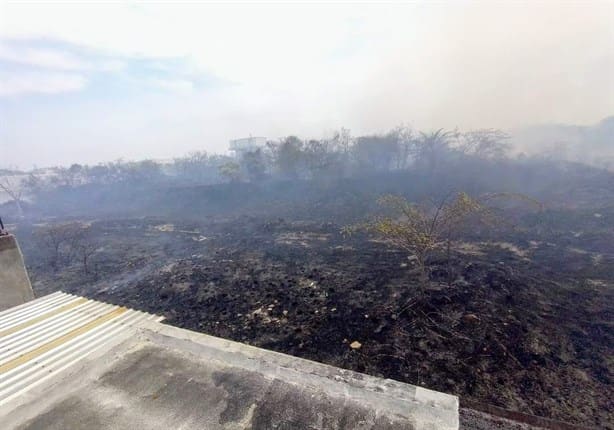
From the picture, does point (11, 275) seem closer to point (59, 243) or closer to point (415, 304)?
point (415, 304)

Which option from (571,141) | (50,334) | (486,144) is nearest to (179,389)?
(50,334)

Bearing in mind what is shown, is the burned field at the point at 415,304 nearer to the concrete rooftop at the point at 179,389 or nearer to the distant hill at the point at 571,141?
the concrete rooftop at the point at 179,389

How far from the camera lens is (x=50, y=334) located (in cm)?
361

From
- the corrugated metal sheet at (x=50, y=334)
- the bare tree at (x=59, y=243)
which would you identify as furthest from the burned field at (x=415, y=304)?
the corrugated metal sheet at (x=50, y=334)

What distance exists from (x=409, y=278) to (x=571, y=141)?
3870 cm

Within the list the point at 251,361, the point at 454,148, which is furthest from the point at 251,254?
the point at 454,148

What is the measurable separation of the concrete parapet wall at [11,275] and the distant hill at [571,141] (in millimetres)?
33499

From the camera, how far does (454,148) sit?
995 inches

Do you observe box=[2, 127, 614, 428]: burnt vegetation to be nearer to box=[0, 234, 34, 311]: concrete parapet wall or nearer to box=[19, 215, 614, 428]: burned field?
box=[19, 215, 614, 428]: burned field

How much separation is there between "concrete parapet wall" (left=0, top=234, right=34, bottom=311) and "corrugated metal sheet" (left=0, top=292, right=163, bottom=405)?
0.49 m

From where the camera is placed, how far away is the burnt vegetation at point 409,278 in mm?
4363

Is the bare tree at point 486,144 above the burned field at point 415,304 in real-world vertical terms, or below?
above

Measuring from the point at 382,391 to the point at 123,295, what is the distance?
7773 millimetres

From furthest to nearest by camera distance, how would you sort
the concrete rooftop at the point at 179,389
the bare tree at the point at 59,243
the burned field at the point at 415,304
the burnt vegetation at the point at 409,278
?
the bare tree at the point at 59,243
the burnt vegetation at the point at 409,278
the burned field at the point at 415,304
the concrete rooftop at the point at 179,389
